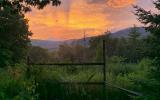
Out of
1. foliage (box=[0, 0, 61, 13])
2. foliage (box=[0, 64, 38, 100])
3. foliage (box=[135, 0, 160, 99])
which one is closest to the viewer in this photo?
foliage (box=[135, 0, 160, 99])

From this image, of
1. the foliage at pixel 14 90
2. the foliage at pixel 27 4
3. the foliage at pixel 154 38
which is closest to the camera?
the foliage at pixel 154 38

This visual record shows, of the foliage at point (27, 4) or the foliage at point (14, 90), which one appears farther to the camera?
the foliage at point (27, 4)

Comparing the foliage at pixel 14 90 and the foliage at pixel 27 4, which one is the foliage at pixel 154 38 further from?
the foliage at pixel 27 4

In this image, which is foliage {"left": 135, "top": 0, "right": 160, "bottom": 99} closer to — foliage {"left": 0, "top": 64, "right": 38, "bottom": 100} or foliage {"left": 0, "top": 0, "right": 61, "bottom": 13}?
foliage {"left": 0, "top": 64, "right": 38, "bottom": 100}

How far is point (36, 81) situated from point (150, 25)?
30.6ft

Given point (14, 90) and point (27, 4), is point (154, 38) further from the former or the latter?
point (27, 4)

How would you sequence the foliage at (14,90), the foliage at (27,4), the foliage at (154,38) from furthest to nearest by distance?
the foliage at (27,4) < the foliage at (14,90) < the foliage at (154,38)

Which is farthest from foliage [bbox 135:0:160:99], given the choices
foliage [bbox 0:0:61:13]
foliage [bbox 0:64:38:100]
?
foliage [bbox 0:0:61:13]

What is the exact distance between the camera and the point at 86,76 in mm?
18172

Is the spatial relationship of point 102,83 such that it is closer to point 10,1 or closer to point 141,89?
point 10,1

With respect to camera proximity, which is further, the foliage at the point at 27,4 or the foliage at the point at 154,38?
the foliage at the point at 27,4

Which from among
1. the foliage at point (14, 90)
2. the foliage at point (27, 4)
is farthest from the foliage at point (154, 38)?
the foliage at point (27, 4)

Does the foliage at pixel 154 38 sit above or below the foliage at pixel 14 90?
above

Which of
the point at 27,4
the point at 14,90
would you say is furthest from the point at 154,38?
the point at 27,4
